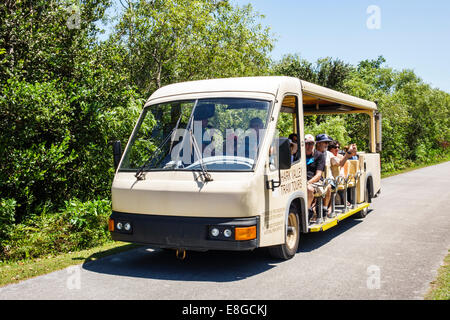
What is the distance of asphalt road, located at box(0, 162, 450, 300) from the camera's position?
17.7 ft

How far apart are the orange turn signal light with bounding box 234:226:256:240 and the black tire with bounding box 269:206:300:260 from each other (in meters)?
1.06

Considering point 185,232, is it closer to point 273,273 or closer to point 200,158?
point 200,158

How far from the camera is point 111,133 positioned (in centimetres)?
1111

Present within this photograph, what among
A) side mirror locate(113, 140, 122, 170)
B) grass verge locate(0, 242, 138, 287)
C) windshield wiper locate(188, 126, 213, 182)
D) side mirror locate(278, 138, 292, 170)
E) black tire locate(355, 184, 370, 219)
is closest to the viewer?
windshield wiper locate(188, 126, 213, 182)

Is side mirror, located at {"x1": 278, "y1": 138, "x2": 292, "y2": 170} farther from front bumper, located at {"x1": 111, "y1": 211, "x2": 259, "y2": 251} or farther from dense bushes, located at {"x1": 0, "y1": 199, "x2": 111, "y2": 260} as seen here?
dense bushes, located at {"x1": 0, "y1": 199, "x2": 111, "y2": 260}

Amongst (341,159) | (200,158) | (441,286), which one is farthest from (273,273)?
(341,159)

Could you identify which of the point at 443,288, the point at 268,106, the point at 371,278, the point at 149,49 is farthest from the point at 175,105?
the point at 149,49

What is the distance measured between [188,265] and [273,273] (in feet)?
4.12

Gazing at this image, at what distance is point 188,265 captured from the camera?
6.78 meters

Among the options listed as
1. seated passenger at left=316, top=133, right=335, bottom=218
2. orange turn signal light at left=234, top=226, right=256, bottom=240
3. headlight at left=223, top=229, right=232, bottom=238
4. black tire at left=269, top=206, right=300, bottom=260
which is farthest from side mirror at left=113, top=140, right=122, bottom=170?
seated passenger at left=316, top=133, right=335, bottom=218

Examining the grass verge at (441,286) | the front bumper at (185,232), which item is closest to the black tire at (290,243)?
the front bumper at (185,232)

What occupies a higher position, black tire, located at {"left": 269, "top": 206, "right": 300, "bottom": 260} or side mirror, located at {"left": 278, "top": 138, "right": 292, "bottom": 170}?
side mirror, located at {"left": 278, "top": 138, "right": 292, "bottom": 170}

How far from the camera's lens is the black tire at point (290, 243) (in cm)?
686

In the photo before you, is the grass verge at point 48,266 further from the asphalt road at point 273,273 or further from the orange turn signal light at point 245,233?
the orange turn signal light at point 245,233
